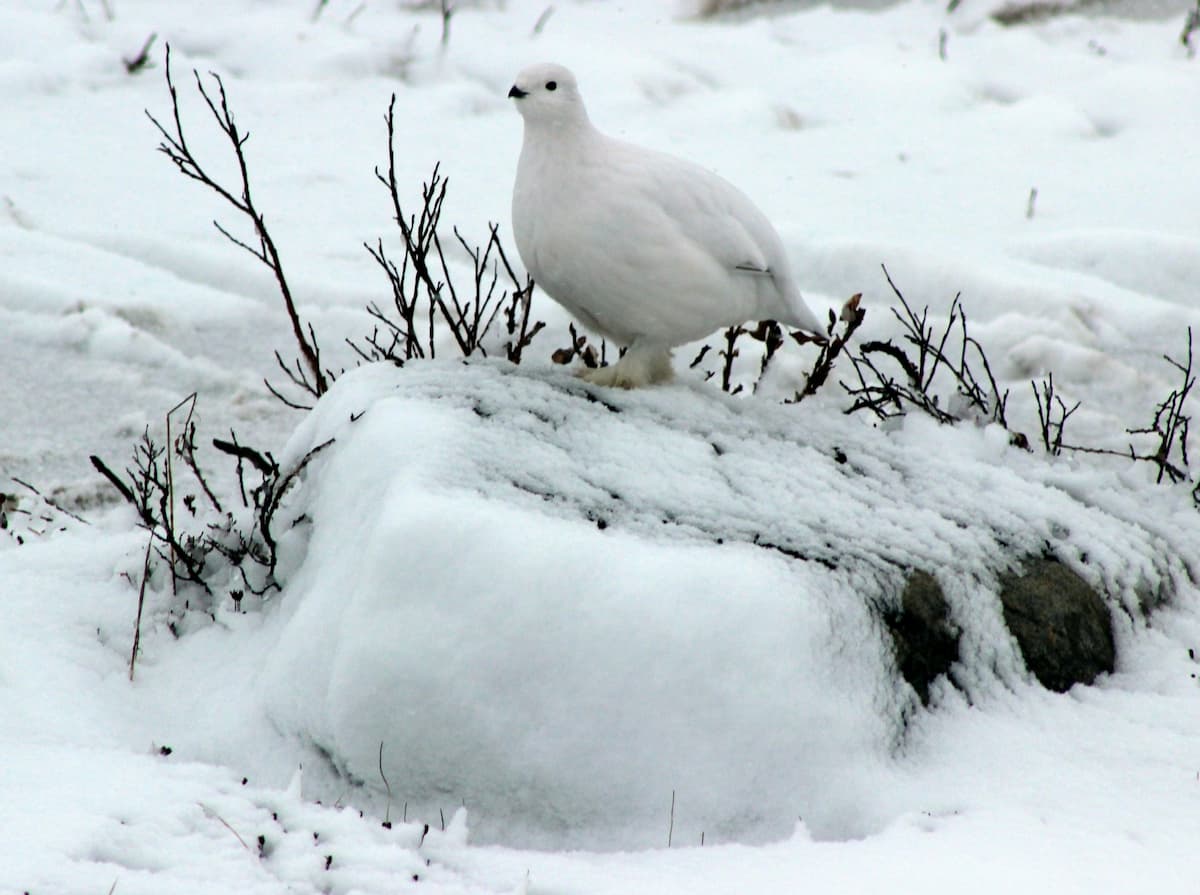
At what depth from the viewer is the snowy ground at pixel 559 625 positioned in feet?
5.90

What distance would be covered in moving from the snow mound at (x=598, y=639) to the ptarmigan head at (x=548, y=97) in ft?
2.54

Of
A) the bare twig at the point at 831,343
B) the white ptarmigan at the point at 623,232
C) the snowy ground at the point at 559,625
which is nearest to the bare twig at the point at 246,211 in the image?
the snowy ground at the point at 559,625

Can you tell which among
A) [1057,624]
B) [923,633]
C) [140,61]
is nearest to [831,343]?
[1057,624]

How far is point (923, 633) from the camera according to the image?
2.25m

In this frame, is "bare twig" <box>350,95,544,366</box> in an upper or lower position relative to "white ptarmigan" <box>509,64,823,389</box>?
lower

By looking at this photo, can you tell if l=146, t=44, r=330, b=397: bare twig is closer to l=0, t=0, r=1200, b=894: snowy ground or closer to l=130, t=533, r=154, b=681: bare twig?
l=0, t=0, r=1200, b=894: snowy ground

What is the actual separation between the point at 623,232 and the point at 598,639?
1.10 m

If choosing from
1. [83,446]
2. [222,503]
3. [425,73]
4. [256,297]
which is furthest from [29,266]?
[425,73]

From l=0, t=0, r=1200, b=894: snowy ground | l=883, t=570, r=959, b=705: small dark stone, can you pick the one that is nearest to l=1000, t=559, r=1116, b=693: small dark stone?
l=0, t=0, r=1200, b=894: snowy ground

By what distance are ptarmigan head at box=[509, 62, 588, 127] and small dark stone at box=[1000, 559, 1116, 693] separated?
1.35 metres

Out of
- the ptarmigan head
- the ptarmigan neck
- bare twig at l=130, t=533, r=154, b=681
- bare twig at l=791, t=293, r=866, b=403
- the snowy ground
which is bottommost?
bare twig at l=130, t=533, r=154, b=681

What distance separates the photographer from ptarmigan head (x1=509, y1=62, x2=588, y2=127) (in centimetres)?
285

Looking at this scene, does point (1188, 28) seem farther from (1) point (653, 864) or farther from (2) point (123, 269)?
(1) point (653, 864)

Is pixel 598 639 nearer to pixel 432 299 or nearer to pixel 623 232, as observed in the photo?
pixel 623 232
